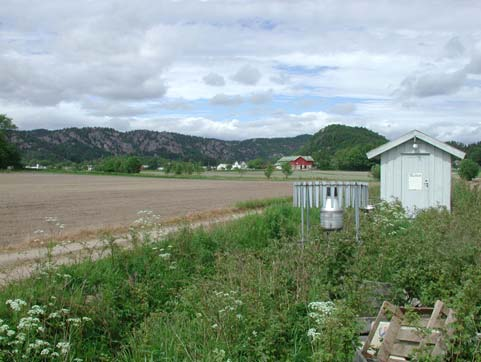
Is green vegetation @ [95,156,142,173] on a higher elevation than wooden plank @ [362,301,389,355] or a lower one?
higher

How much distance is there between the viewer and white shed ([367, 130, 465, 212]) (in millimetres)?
18281

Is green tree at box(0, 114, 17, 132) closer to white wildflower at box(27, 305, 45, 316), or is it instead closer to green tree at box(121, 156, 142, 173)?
green tree at box(121, 156, 142, 173)

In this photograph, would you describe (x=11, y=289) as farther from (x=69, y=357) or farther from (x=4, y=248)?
(x=4, y=248)

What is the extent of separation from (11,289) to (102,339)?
1485 mm

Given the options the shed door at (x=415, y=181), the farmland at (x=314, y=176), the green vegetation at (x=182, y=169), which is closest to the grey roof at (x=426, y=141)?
the shed door at (x=415, y=181)

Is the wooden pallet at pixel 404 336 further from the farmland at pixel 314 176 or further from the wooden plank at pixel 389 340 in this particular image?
the farmland at pixel 314 176

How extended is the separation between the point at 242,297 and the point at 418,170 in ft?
45.7

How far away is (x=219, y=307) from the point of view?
234 inches

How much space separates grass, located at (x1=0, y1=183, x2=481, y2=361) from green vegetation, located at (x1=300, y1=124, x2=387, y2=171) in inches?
3743

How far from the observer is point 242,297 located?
6086 mm

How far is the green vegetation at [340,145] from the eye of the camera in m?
108

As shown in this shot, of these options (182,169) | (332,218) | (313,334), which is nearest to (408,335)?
(313,334)

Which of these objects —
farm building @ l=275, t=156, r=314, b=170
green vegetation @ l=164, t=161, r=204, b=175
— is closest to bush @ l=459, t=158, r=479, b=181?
farm building @ l=275, t=156, r=314, b=170

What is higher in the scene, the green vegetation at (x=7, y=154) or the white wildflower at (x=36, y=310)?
the green vegetation at (x=7, y=154)
